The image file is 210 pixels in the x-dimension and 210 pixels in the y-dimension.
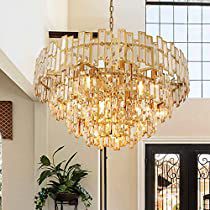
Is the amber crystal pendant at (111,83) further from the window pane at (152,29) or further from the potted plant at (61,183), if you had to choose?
the window pane at (152,29)

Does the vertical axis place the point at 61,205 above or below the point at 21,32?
below

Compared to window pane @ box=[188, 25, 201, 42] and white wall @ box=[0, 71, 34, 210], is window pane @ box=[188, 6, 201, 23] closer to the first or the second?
window pane @ box=[188, 25, 201, 42]

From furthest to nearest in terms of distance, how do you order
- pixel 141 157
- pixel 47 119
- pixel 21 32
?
pixel 141 157 → pixel 47 119 → pixel 21 32

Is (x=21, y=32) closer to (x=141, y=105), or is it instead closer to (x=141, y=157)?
(x=141, y=105)

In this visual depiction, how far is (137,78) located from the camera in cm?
416

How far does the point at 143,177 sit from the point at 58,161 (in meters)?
1.57

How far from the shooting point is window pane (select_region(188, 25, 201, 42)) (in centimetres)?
835

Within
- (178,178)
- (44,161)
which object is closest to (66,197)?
(44,161)

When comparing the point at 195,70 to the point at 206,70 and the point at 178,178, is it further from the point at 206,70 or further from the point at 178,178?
the point at 178,178

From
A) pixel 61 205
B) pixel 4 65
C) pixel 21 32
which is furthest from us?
pixel 61 205

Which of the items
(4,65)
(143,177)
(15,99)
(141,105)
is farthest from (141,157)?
(4,65)

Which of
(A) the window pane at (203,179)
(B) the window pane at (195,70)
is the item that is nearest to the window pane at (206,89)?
(B) the window pane at (195,70)

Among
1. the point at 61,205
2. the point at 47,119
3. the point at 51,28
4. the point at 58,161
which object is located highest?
the point at 51,28

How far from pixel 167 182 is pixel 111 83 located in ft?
12.9
